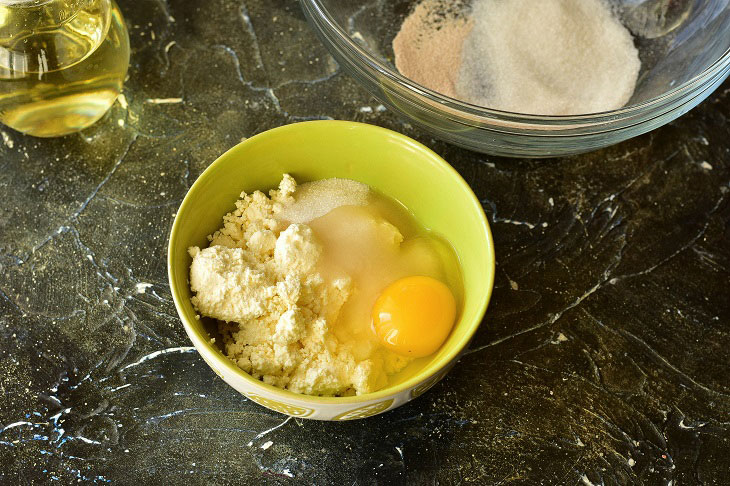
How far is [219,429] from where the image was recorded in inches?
44.1

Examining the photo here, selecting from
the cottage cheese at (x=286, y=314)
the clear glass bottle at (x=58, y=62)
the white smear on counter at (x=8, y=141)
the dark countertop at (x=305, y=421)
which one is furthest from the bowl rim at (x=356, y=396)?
the white smear on counter at (x=8, y=141)

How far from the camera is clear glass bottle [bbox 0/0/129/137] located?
115 cm

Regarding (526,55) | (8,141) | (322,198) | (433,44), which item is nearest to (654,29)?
(526,55)

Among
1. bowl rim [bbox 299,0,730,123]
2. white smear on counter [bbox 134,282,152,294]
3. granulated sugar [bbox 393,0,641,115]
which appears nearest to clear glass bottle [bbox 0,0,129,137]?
white smear on counter [bbox 134,282,152,294]

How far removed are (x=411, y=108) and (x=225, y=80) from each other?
1.35 feet

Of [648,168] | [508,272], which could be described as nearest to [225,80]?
[508,272]

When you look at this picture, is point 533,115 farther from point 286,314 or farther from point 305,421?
point 305,421

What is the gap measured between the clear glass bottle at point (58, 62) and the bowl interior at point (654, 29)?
0.42 m

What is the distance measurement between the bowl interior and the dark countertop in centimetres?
9

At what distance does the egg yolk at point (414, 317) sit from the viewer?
1050 millimetres

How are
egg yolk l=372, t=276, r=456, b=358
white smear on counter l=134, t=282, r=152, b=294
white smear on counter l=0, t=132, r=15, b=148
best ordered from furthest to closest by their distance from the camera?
white smear on counter l=0, t=132, r=15, b=148 → white smear on counter l=134, t=282, r=152, b=294 → egg yolk l=372, t=276, r=456, b=358

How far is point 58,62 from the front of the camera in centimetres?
118

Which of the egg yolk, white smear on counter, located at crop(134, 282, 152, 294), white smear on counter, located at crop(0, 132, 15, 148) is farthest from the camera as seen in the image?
white smear on counter, located at crop(0, 132, 15, 148)

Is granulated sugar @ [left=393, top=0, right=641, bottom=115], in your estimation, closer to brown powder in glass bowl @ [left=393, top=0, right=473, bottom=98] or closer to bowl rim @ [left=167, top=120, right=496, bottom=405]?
brown powder in glass bowl @ [left=393, top=0, right=473, bottom=98]
